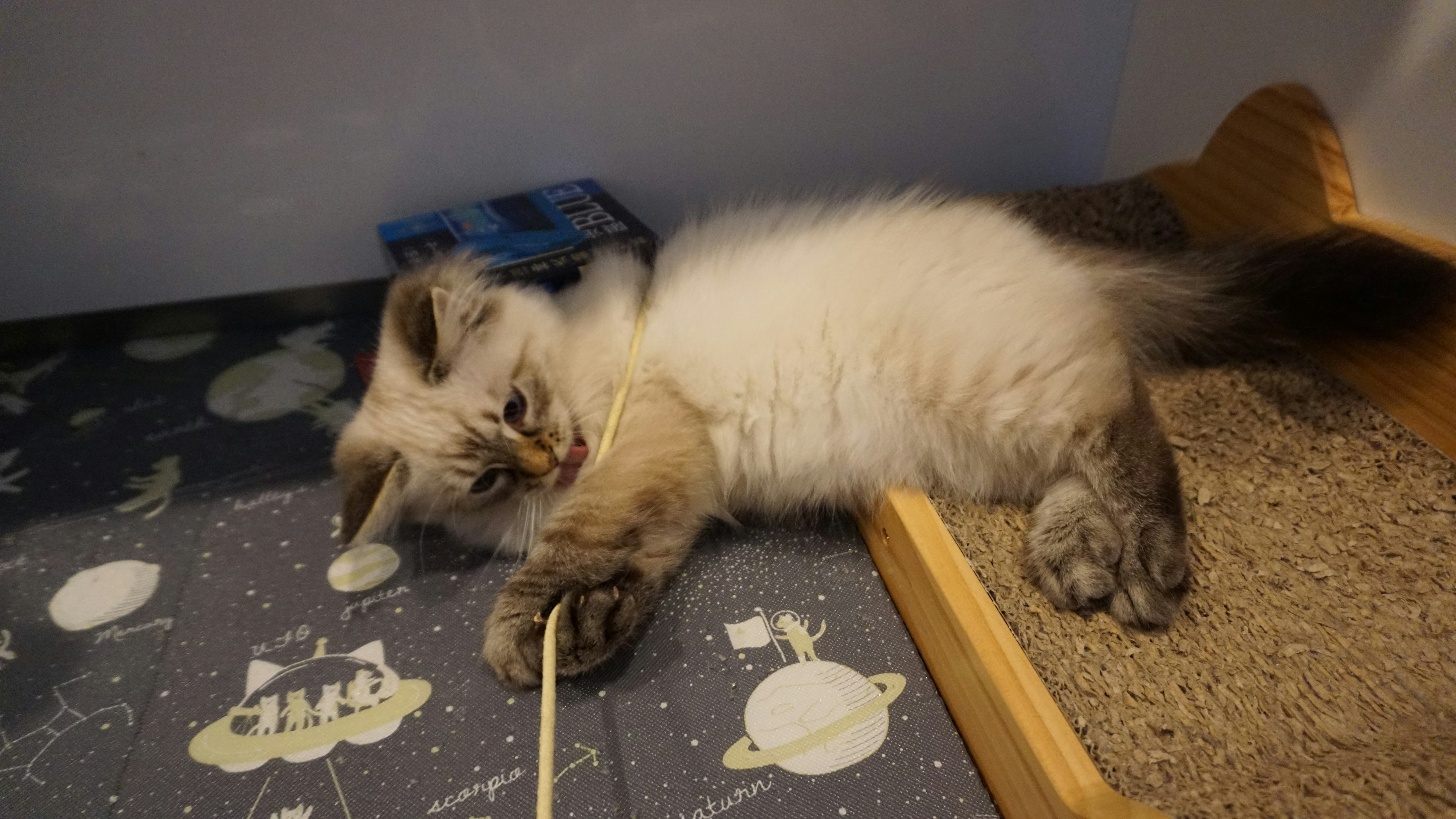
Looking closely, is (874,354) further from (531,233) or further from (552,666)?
(531,233)

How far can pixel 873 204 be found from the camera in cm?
134

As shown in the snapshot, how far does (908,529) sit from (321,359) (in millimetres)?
1365

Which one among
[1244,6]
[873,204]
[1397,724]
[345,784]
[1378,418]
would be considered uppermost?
[1244,6]

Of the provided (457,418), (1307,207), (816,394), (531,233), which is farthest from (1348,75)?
(457,418)

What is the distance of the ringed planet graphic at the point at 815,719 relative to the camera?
0.96 metres

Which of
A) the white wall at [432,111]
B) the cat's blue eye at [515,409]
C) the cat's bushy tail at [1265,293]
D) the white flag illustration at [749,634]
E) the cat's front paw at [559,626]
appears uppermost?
the white wall at [432,111]

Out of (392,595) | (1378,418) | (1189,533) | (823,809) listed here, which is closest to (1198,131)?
(1378,418)

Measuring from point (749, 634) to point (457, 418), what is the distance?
553 millimetres

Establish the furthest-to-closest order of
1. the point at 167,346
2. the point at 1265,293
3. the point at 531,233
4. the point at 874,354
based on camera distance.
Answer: the point at 167,346
the point at 531,233
the point at 1265,293
the point at 874,354

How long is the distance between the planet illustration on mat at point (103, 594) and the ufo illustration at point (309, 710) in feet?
0.94

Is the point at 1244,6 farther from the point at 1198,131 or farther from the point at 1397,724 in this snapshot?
the point at 1397,724

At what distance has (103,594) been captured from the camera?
1219 mm

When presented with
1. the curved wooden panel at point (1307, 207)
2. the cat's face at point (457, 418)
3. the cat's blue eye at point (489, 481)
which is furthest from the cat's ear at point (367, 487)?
the curved wooden panel at point (1307, 207)

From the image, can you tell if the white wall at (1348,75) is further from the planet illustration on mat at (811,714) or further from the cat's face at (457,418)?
the cat's face at (457,418)
